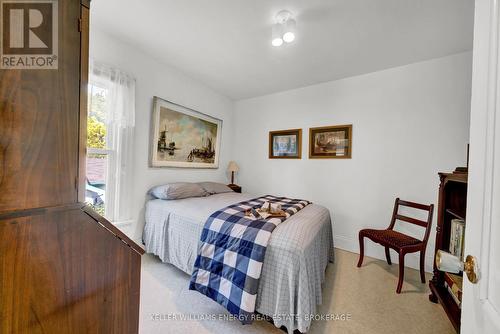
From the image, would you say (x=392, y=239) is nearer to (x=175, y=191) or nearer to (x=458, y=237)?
(x=458, y=237)

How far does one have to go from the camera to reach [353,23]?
1.82 m

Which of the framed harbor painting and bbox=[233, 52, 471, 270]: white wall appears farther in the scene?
the framed harbor painting

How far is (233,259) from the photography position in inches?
57.7

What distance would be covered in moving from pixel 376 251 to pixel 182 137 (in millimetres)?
3190

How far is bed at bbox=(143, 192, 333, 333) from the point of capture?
4.21 feet

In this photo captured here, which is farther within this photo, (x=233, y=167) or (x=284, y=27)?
(x=233, y=167)

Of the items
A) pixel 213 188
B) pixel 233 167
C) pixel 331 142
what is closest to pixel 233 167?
pixel 233 167

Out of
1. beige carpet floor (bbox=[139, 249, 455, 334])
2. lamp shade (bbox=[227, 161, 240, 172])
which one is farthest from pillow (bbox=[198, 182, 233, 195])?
beige carpet floor (bbox=[139, 249, 455, 334])

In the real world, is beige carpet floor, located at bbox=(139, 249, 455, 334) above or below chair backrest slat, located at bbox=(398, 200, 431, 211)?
below

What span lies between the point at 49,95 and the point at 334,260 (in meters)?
2.88

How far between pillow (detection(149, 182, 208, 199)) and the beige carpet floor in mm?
800

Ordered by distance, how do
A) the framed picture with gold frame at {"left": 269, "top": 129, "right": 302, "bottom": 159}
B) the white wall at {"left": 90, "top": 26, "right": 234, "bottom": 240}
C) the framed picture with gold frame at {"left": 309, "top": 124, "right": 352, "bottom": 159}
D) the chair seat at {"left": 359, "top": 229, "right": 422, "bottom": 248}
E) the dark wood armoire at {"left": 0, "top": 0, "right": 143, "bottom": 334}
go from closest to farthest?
1. the dark wood armoire at {"left": 0, "top": 0, "right": 143, "bottom": 334}
2. the chair seat at {"left": 359, "top": 229, "right": 422, "bottom": 248}
3. the white wall at {"left": 90, "top": 26, "right": 234, "bottom": 240}
4. the framed picture with gold frame at {"left": 309, "top": 124, "right": 352, "bottom": 159}
5. the framed picture with gold frame at {"left": 269, "top": 129, "right": 302, "bottom": 159}

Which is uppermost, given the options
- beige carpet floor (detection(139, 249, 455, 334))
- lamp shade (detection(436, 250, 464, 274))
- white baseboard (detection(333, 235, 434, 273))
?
lamp shade (detection(436, 250, 464, 274))

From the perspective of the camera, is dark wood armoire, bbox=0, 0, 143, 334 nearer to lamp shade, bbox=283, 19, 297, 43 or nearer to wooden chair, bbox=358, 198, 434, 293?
lamp shade, bbox=283, 19, 297, 43
